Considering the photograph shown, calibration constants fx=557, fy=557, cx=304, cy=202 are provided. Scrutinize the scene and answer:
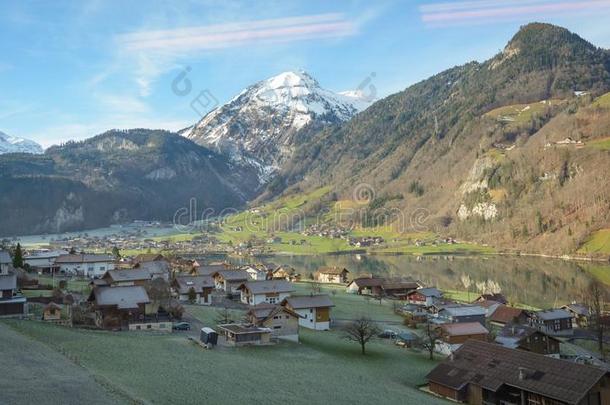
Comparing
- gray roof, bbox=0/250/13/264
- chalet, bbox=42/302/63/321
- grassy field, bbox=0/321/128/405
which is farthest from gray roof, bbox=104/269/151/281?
grassy field, bbox=0/321/128/405

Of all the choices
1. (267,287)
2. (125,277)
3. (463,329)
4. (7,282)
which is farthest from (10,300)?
(463,329)

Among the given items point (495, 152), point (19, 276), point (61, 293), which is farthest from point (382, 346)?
point (495, 152)

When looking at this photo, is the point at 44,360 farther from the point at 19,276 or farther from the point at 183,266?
the point at 183,266

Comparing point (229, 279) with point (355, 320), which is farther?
point (229, 279)

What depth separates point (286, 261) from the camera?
113 metres

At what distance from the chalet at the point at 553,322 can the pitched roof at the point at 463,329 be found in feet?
40.3

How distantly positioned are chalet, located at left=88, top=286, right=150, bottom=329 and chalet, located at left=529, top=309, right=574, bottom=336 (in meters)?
33.8

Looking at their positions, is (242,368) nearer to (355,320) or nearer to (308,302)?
(308,302)

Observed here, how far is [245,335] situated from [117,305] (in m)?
9.42

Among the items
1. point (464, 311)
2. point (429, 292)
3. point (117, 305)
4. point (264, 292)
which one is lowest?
point (464, 311)

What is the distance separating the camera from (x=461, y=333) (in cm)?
3872

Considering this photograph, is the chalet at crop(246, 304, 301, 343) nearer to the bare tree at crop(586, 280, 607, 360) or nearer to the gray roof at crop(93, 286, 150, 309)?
the gray roof at crop(93, 286, 150, 309)

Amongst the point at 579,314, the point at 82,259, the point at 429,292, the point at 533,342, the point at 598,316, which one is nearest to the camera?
the point at 533,342

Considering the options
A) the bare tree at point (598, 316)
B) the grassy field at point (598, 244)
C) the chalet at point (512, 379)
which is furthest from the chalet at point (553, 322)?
the grassy field at point (598, 244)
